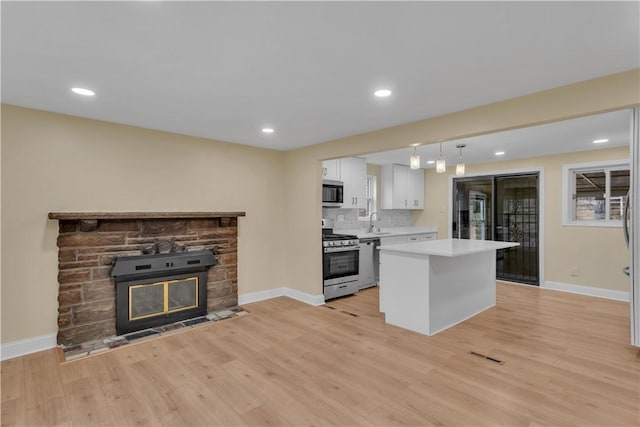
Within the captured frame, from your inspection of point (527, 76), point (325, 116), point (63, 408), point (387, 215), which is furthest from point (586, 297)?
point (63, 408)

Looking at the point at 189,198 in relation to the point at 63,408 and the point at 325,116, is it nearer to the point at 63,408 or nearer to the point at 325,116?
the point at 325,116

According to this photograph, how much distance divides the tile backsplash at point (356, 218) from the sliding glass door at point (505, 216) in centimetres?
110

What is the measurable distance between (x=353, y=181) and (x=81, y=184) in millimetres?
3851

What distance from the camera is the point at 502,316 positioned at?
407 centimetres

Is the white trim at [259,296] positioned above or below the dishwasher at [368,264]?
below

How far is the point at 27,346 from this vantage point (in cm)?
305

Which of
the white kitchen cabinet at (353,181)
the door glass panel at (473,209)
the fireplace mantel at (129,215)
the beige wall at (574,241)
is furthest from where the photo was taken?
the door glass panel at (473,209)

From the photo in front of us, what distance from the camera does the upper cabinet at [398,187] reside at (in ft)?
21.5

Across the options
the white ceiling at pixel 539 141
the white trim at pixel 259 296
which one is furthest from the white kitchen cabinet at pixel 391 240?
the white trim at pixel 259 296

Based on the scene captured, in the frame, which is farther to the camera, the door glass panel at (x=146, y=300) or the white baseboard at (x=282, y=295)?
the white baseboard at (x=282, y=295)

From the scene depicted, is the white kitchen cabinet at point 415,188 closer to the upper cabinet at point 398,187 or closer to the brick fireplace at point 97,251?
the upper cabinet at point 398,187

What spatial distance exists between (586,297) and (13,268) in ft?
24.0

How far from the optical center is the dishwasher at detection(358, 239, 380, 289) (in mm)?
5312

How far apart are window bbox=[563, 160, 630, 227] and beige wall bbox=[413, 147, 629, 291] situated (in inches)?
3.9
